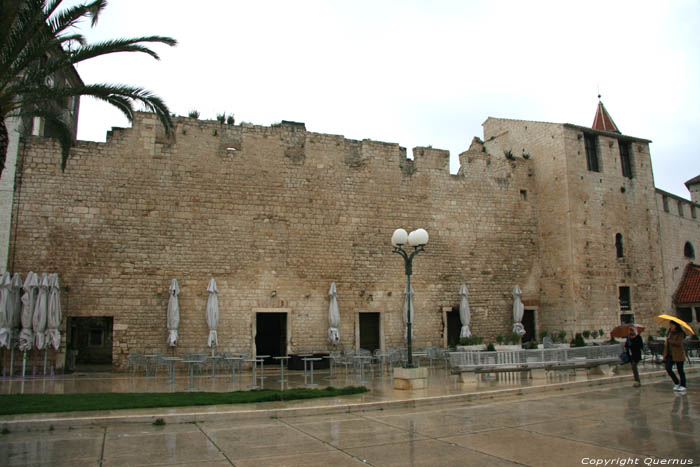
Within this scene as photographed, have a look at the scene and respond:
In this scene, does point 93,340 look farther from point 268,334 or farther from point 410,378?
point 410,378

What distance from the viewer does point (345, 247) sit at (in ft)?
57.4

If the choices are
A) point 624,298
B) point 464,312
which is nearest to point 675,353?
point 464,312

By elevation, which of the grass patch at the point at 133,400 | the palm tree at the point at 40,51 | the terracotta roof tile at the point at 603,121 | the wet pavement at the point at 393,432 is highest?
the terracotta roof tile at the point at 603,121

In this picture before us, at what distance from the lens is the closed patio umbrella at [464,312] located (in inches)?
710

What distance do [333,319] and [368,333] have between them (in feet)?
6.29

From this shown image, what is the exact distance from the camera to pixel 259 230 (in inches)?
650

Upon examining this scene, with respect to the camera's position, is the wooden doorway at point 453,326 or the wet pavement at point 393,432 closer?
the wet pavement at point 393,432

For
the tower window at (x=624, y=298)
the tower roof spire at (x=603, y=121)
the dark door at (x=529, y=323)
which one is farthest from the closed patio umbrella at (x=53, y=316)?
the tower roof spire at (x=603, y=121)

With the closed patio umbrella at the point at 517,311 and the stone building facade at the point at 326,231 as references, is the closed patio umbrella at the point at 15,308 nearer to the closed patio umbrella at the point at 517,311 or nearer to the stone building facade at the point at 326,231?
the stone building facade at the point at 326,231

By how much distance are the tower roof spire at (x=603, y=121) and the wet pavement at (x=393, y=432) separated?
20249 millimetres

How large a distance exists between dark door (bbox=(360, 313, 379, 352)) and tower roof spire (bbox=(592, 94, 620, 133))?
17.7 meters

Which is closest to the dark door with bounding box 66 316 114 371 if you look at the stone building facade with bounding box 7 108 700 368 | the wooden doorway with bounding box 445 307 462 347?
the stone building facade with bounding box 7 108 700 368

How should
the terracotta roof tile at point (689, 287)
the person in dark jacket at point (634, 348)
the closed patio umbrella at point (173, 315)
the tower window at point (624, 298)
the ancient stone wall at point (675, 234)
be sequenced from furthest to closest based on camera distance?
the ancient stone wall at point (675, 234) → the terracotta roof tile at point (689, 287) → the tower window at point (624, 298) → the closed patio umbrella at point (173, 315) → the person in dark jacket at point (634, 348)

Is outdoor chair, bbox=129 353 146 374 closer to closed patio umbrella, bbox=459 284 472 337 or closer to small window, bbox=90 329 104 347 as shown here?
small window, bbox=90 329 104 347
